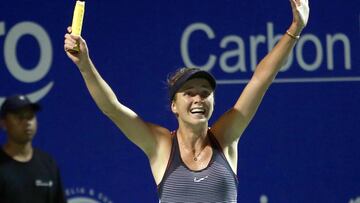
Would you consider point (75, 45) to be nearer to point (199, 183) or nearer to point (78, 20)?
point (78, 20)

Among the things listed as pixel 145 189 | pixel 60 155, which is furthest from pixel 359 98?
pixel 60 155

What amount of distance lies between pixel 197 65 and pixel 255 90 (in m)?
2.03

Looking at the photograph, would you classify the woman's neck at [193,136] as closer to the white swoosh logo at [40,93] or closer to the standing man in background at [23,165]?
the standing man in background at [23,165]

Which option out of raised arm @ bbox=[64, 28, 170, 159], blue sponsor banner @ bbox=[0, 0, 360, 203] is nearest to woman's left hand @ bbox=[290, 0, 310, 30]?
raised arm @ bbox=[64, 28, 170, 159]

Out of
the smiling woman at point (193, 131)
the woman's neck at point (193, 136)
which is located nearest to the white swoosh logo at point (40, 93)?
the smiling woman at point (193, 131)

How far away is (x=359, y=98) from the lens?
591 centimetres

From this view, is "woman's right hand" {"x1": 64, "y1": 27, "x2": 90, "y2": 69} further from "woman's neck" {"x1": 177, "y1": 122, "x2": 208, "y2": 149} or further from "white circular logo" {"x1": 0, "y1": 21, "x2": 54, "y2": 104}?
"white circular logo" {"x1": 0, "y1": 21, "x2": 54, "y2": 104}

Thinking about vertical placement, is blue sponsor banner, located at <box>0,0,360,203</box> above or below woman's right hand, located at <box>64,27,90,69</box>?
below

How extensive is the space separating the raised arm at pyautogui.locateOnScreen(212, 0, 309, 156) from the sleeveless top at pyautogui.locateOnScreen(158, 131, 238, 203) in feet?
0.46

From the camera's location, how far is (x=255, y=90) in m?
3.62

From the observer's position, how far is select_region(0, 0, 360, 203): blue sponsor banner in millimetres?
5453

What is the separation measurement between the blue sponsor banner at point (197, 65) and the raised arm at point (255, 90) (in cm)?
187

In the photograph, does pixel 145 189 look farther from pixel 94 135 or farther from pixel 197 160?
pixel 197 160

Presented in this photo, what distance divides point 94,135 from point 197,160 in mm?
2056
